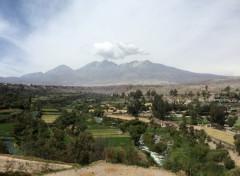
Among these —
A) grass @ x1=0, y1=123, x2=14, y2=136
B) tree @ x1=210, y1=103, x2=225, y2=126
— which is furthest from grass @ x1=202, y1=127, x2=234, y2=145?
grass @ x1=0, y1=123, x2=14, y2=136

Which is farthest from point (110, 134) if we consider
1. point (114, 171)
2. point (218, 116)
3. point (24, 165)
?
point (218, 116)

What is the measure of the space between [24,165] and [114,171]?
8874 mm

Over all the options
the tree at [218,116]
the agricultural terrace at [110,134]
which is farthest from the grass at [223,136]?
the agricultural terrace at [110,134]

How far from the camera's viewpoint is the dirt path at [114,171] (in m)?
17.6

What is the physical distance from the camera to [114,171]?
60.0 feet

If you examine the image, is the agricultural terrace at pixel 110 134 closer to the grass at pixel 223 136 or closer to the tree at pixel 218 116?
the grass at pixel 223 136

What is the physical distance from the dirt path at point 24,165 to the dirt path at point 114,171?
2.85m

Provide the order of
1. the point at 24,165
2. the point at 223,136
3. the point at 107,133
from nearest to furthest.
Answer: the point at 24,165, the point at 223,136, the point at 107,133

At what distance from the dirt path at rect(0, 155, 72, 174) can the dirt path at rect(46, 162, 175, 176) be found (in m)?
2.85

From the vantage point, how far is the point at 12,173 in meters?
19.2

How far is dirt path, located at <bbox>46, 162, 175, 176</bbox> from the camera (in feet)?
57.9

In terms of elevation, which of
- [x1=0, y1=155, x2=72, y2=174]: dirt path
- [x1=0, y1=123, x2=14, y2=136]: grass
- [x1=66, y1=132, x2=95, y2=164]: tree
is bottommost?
[x1=0, y1=123, x2=14, y2=136]: grass

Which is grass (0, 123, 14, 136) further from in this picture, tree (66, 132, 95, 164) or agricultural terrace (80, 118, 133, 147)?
tree (66, 132, 95, 164)

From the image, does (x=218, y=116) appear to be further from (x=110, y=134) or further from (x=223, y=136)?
(x=110, y=134)
